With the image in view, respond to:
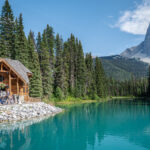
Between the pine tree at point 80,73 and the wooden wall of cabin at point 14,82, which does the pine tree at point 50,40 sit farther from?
the wooden wall of cabin at point 14,82

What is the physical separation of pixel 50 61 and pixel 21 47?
14.5 meters

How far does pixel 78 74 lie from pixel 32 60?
25.3 metres

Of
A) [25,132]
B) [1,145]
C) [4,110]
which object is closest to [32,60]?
[4,110]

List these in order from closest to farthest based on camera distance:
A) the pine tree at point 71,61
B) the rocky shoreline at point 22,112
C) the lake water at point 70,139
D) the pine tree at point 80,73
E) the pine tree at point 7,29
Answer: the lake water at point 70,139, the rocky shoreline at point 22,112, the pine tree at point 7,29, the pine tree at point 71,61, the pine tree at point 80,73

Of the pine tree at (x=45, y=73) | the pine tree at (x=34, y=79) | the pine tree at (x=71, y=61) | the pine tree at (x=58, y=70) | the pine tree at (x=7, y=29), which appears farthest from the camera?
the pine tree at (x=71, y=61)

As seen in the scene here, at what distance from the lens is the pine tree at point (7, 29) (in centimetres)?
3839

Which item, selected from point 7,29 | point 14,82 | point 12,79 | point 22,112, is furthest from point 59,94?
point 22,112

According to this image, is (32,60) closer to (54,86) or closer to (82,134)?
(54,86)

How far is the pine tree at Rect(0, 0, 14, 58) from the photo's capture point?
126 ft

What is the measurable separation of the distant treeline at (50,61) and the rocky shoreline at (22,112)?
8.11 m

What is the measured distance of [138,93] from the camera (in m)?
107

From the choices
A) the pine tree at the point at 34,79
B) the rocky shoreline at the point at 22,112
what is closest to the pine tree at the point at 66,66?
the pine tree at the point at 34,79

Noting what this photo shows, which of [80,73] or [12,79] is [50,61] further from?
[12,79]

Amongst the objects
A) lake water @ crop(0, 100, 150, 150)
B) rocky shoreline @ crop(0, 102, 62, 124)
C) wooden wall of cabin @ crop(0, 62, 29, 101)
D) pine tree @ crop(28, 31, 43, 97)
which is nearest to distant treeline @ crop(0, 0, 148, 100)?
pine tree @ crop(28, 31, 43, 97)
